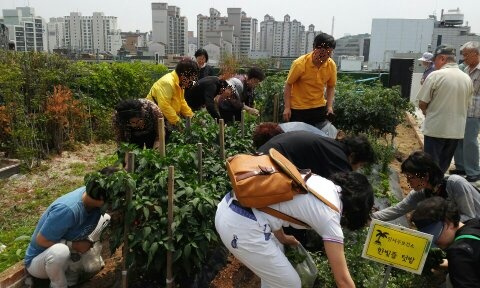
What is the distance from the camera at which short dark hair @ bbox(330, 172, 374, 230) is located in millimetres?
1938

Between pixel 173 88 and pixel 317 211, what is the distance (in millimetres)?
2506

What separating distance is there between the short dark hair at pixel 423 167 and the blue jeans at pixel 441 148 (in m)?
1.85

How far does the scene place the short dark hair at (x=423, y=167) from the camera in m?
2.76

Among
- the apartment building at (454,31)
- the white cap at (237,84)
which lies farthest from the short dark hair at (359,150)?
the apartment building at (454,31)

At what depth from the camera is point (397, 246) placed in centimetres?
210

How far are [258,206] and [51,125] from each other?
5.46m

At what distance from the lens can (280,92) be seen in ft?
21.6

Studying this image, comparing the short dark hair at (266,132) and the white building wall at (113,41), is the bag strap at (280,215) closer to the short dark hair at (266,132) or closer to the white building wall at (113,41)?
the short dark hair at (266,132)

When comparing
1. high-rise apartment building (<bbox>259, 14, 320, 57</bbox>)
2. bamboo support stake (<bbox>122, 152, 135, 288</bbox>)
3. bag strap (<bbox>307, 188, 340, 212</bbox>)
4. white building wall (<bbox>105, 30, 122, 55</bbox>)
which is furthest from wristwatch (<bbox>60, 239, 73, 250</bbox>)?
white building wall (<bbox>105, 30, 122, 55</bbox>)

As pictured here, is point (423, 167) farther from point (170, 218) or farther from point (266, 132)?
point (170, 218)

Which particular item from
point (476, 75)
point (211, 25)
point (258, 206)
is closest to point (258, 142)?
point (258, 206)

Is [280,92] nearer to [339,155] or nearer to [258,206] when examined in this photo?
[339,155]

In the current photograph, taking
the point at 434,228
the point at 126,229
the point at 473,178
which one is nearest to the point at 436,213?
the point at 434,228

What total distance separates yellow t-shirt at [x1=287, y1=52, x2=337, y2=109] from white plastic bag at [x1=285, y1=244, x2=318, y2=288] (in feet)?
7.90
